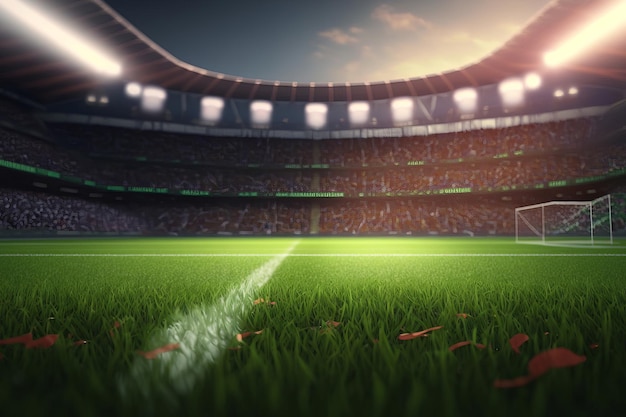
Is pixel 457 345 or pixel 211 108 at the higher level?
pixel 211 108

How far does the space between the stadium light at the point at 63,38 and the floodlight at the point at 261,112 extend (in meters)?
11.0

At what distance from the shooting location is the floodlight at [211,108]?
107 feet

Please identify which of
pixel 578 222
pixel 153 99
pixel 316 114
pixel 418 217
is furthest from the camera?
pixel 316 114

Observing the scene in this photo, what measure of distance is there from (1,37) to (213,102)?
1554cm

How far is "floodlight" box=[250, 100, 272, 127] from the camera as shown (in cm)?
3372

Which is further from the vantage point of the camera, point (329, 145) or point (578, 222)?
point (329, 145)

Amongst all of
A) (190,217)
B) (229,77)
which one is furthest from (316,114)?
(190,217)

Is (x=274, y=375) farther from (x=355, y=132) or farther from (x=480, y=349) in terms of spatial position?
(x=355, y=132)

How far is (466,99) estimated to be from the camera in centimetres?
3191

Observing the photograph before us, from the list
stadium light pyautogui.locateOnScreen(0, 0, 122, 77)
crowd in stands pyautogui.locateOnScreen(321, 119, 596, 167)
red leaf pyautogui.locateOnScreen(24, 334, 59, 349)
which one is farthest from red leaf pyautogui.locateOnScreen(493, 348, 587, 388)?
crowd in stands pyautogui.locateOnScreen(321, 119, 596, 167)

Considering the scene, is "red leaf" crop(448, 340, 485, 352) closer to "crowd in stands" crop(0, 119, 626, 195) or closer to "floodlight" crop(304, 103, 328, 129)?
"crowd in stands" crop(0, 119, 626, 195)

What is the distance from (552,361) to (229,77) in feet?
102

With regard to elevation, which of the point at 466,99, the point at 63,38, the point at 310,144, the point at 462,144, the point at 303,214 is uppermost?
the point at 63,38

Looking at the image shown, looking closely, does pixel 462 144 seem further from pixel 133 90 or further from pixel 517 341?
pixel 517 341
